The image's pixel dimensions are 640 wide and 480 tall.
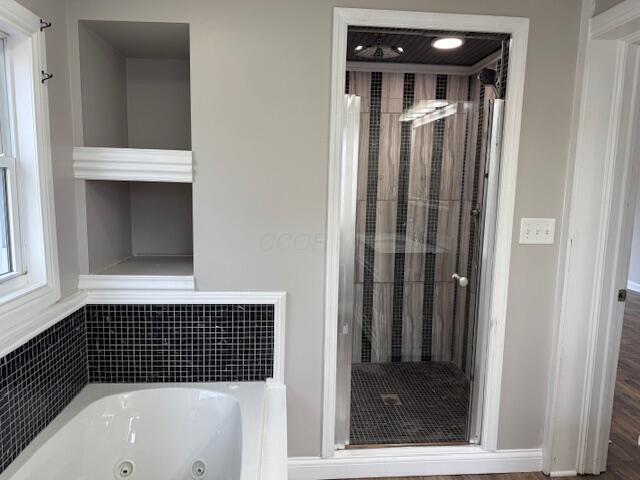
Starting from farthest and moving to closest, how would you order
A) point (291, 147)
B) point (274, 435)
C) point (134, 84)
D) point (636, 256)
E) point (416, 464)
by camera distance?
point (636, 256)
point (134, 84)
point (416, 464)
point (291, 147)
point (274, 435)

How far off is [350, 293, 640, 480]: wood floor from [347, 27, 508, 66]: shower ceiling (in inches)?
86.8

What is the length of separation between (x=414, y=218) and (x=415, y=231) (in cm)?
8

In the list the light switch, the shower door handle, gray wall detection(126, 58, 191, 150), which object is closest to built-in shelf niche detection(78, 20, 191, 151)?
gray wall detection(126, 58, 191, 150)

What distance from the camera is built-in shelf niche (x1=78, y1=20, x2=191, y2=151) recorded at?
6.10 feet

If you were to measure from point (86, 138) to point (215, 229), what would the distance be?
2.29 feet

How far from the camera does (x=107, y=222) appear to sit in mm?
2084

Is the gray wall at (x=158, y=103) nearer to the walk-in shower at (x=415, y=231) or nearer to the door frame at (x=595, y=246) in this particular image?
the walk-in shower at (x=415, y=231)

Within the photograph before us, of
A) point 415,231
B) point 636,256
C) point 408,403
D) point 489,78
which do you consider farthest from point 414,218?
point 636,256

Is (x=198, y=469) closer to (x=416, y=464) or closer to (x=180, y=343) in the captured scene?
(x=180, y=343)

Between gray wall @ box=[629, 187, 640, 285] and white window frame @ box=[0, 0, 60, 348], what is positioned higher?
white window frame @ box=[0, 0, 60, 348]

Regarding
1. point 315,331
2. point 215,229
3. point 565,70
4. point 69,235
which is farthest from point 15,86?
point 565,70

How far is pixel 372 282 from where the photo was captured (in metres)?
2.36

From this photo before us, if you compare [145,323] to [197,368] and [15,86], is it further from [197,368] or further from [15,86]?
[15,86]

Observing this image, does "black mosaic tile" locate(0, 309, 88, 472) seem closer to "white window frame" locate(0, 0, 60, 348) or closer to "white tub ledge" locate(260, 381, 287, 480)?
"white window frame" locate(0, 0, 60, 348)
